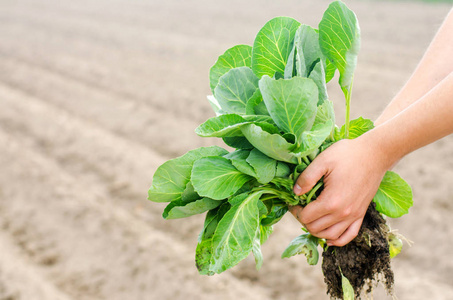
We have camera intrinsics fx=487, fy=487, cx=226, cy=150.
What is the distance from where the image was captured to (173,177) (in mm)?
1389

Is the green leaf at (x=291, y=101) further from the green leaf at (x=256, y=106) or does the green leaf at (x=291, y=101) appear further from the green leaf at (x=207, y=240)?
the green leaf at (x=207, y=240)

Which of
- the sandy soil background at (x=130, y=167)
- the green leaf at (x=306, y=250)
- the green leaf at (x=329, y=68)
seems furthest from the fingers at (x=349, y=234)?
the sandy soil background at (x=130, y=167)

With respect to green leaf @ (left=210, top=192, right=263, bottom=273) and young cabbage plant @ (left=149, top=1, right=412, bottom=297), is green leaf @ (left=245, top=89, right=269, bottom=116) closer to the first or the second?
young cabbage plant @ (left=149, top=1, right=412, bottom=297)

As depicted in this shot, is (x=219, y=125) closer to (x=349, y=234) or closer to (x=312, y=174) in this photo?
(x=312, y=174)

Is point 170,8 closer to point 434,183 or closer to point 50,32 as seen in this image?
point 50,32

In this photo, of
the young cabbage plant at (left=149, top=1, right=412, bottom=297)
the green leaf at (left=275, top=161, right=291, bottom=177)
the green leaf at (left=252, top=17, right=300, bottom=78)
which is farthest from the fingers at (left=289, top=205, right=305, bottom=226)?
the green leaf at (left=252, top=17, right=300, bottom=78)

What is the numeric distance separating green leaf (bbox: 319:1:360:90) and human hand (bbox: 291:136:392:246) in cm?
→ 24

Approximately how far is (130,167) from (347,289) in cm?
311

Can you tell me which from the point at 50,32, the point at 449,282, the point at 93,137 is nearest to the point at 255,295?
the point at 449,282

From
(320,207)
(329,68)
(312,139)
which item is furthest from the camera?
(329,68)

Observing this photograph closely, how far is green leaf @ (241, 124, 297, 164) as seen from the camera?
1.24 m

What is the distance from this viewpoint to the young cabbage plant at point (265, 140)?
4.23 feet

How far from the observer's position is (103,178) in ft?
13.9

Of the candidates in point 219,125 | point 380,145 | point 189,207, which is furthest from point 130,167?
point 380,145
